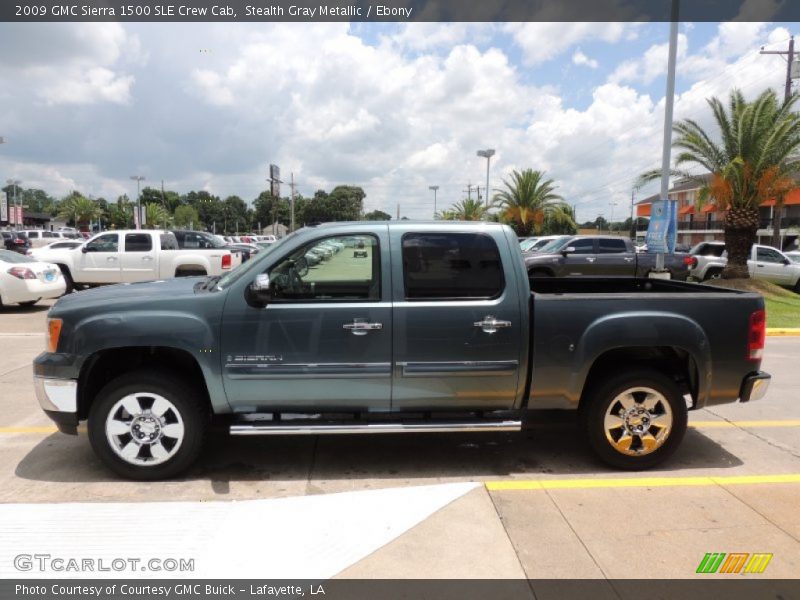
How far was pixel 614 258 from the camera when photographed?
16.6 m

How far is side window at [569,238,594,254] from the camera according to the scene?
55.0 feet

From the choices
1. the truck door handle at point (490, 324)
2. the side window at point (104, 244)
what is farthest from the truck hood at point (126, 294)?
the side window at point (104, 244)

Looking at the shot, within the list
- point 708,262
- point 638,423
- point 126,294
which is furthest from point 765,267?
point 126,294

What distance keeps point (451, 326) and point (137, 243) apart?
42.5 ft

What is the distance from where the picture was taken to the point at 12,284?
38.9 ft

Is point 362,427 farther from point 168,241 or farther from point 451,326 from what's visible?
point 168,241

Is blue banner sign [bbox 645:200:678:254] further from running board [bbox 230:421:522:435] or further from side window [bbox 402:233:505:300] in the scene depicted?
running board [bbox 230:421:522:435]

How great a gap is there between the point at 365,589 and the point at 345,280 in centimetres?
216

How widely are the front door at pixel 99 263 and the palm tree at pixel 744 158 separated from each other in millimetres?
16874

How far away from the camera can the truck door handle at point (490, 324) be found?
404 centimetres

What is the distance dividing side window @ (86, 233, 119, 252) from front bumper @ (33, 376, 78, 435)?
466 inches

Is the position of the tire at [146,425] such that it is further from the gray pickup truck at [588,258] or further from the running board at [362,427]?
the gray pickup truck at [588,258]

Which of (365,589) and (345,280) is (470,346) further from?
(365,589)

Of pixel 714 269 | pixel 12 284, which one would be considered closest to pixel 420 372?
pixel 12 284
